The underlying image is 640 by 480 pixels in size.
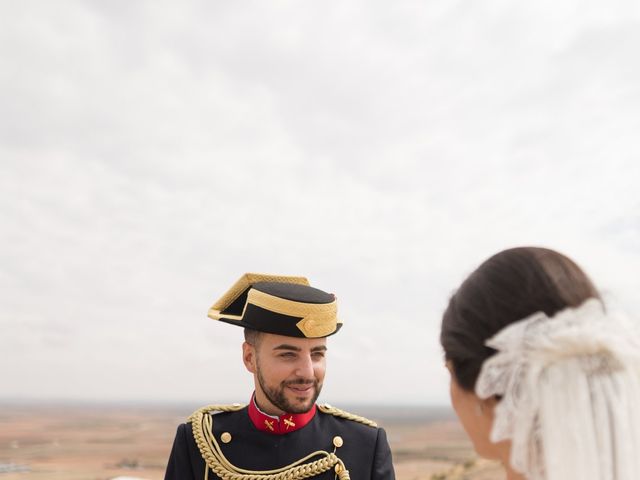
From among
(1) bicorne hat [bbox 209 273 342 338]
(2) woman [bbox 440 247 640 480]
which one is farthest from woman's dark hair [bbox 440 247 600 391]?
(1) bicorne hat [bbox 209 273 342 338]

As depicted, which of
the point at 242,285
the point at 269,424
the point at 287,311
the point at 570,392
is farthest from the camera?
the point at 242,285

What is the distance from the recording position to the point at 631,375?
1686mm

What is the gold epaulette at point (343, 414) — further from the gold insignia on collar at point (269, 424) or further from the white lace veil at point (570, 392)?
the white lace veil at point (570, 392)

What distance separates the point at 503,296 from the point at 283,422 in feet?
7.04

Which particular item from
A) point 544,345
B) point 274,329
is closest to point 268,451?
point 274,329

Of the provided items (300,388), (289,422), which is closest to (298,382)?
(300,388)

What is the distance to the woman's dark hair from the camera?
65.7 inches

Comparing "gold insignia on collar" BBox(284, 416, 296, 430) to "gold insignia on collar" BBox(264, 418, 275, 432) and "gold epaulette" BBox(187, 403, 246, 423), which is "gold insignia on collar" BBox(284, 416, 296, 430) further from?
"gold epaulette" BBox(187, 403, 246, 423)

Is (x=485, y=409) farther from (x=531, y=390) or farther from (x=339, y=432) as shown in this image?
(x=339, y=432)

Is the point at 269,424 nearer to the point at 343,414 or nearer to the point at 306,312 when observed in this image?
the point at 343,414

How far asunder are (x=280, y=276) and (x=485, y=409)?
2.23m

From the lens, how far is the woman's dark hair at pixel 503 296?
5.48ft

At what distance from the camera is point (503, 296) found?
1.71 meters

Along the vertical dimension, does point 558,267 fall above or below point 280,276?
below
